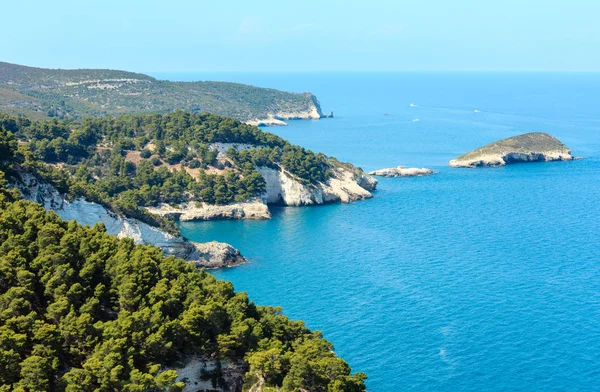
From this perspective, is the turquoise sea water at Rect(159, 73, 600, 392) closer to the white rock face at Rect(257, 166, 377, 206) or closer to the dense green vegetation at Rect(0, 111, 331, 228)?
the white rock face at Rect(257, 166, 377, 206)

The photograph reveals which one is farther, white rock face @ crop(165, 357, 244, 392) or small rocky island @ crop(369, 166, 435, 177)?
small rocky island @ crop(369, 166, 435, 177)

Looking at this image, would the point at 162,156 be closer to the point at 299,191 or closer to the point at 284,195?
the point at 284,195

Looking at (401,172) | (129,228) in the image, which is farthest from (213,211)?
(401,172)

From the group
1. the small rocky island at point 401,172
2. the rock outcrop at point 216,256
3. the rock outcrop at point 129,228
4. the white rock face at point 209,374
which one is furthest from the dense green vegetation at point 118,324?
the small rocky island at point 401,172

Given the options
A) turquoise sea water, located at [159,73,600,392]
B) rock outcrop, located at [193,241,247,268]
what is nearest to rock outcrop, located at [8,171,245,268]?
rock outcrop, located at [193,241,247,268]

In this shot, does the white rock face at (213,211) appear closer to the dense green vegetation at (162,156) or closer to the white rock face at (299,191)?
the dense green vegetation at (162,156)

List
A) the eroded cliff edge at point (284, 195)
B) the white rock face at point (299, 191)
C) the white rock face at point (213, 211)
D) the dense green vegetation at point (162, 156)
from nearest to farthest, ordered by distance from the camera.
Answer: the white rock face at point (213, 211) → the eroded cliff edge at point (284, 195) → the dense green vegetation at point (162, 156) → the white rock face at point (299, 191)

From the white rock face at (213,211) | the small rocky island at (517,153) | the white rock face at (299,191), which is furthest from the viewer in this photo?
the small rocky island at (517,153)
